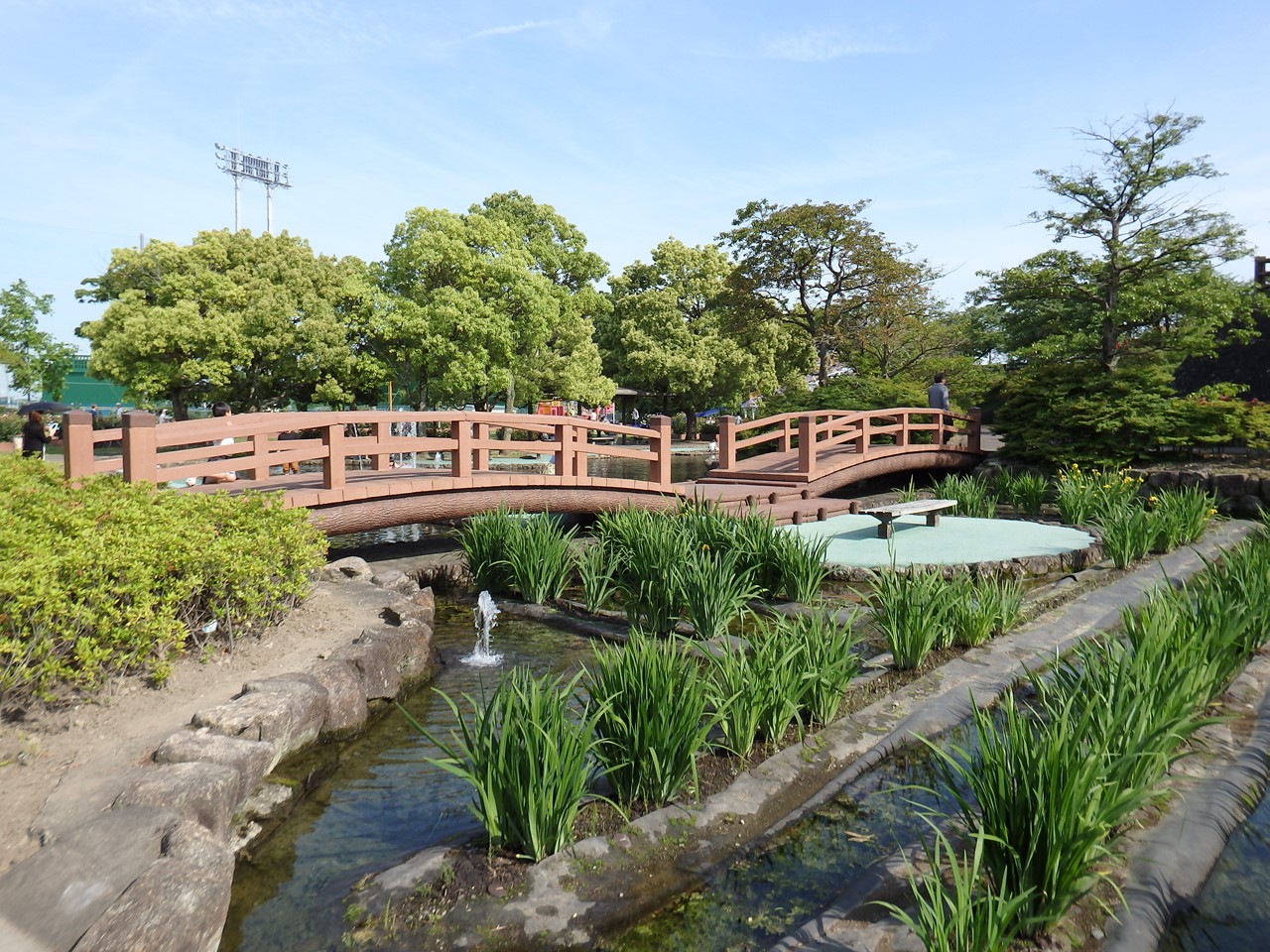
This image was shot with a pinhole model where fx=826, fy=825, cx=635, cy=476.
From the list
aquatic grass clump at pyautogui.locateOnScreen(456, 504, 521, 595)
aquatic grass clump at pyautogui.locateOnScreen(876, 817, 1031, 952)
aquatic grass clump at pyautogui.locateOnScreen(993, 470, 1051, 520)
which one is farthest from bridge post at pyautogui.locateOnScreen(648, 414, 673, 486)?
aquatic grass clump at pyautogui.locateOnScreen(876, 817, 1031, 952)

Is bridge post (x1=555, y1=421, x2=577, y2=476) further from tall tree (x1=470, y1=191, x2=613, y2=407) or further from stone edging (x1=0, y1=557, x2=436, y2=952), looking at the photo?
tall tree (x1=470, y1=191, x2=613, y2=407)

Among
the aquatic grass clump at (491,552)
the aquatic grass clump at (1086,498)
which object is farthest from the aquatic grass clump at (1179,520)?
the aquatic grass clump at (491,552)

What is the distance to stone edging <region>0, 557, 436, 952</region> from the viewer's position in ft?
7.95

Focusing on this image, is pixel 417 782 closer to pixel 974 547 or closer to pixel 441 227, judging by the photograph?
pixel 974 547

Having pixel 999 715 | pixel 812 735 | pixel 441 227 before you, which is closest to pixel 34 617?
pixel 812 735

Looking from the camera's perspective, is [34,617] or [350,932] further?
[34,617]

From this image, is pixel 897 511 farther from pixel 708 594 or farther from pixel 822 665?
pixel 822 665


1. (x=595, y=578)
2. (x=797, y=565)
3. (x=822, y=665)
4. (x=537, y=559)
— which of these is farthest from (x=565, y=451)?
(x=822, y=665)

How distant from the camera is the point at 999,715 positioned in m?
4.45

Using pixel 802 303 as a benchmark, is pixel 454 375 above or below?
below

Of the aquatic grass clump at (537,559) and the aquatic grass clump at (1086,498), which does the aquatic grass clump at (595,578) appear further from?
the aquatic grass clump at (1086,498)

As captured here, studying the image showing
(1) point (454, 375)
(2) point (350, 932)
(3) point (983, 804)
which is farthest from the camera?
(1) point (454, 375)

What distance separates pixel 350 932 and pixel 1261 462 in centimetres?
1632

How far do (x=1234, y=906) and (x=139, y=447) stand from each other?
7.05m
